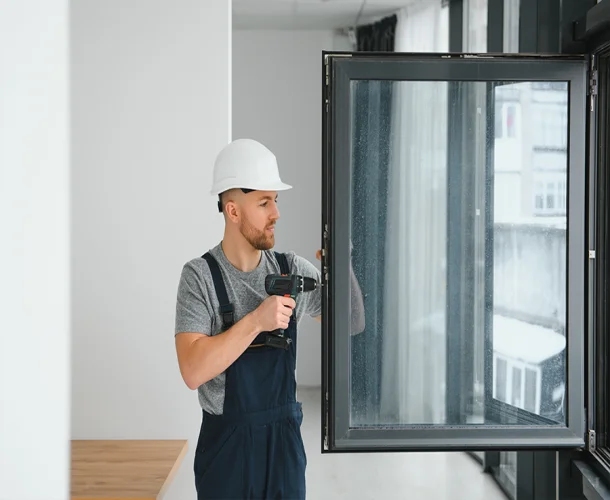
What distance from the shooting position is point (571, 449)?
214 centimetres

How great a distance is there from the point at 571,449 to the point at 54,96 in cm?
203

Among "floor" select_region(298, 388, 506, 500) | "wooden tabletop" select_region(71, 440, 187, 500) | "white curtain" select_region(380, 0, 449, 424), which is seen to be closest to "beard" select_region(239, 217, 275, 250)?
"white curtain" select_region(380, 0, 449, 424)

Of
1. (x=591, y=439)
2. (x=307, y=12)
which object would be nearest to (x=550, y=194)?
(x=591, y=439)

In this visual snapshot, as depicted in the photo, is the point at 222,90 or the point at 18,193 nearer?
the point at 18,193

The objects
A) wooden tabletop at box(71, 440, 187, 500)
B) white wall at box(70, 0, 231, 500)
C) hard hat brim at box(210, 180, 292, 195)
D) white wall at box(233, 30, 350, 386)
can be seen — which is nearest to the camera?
hard hat brim at box(210, 180, 292, 195)

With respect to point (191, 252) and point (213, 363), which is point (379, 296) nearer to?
point (213, 363)

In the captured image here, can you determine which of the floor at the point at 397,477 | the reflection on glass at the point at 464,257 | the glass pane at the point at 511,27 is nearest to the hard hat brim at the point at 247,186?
the reflection on glass at the point at 464,257

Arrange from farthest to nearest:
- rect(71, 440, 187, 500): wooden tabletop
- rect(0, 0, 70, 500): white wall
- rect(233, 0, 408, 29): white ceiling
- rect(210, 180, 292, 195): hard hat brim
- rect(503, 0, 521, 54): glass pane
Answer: rect(233, 0, 408, 29): white ceiling → rect(503, 0, 521, 54): glass pane → rect(71, 440, 187, 500): wooden tabletop → rect(210, 180, 292, 195): hard hat brim → rect(0, 0, 70, 500): white wall

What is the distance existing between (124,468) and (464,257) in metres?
1.44

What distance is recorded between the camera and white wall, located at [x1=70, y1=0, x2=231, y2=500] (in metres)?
2.75

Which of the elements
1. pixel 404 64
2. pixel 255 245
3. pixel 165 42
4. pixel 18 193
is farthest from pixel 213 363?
pixel 165 42

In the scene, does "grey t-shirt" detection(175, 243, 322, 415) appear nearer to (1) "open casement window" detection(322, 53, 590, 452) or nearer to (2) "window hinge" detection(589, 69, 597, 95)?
(1) "open casement window" detection(322, 53, 590, 452)

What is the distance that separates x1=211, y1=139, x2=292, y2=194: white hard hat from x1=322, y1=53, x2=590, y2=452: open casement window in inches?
7.2

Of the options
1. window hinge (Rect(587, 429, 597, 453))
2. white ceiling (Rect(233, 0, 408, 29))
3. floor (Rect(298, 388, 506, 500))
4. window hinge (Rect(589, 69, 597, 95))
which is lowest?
floor (Rect(298, 388, 506, 500))
